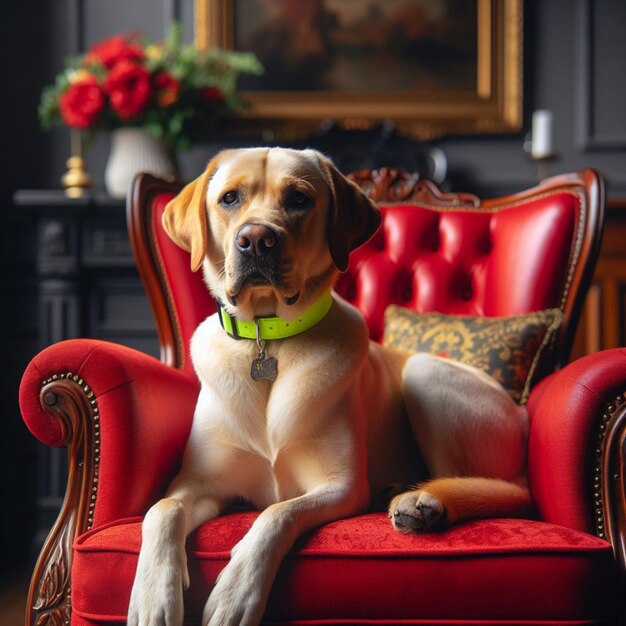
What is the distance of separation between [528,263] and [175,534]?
4.32ft

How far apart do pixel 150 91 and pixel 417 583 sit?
7.91 feet

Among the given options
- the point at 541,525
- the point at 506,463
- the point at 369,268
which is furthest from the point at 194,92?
the point at 541,525

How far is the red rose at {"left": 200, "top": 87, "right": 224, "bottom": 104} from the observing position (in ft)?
10.2

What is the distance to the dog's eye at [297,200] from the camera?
4.98ft

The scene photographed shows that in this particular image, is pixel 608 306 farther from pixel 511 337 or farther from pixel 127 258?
pixel 127 258

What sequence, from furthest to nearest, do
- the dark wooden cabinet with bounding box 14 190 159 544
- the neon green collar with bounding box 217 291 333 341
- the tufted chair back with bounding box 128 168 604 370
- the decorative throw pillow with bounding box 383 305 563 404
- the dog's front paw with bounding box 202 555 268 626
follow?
1. the dark wooden cabinet with bounding box 14 190 159 544
2. the tufted chair back with bounding box 128 168 604 370
3. the decorative throw pillow with bounding box 383 305 563 404
4. the neon green collar with bounding box 217 291 333 341
5. the dog's front paw with bounding box 202 555 268 626

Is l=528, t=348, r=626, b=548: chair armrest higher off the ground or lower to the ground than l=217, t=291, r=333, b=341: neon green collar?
lower

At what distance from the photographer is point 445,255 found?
2359 millimetres

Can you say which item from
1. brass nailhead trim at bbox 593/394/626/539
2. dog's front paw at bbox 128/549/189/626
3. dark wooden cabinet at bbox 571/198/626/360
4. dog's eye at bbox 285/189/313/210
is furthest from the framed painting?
dog's front paw at bbox 128/549/189/626

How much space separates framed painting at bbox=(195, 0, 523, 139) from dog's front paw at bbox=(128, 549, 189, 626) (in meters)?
2.54

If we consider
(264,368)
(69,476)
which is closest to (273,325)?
(264,368)

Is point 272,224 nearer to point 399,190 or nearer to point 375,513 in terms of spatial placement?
point 375,513

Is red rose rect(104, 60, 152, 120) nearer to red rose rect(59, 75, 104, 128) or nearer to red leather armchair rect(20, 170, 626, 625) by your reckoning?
red rose rect(59, 75, 104, 128)

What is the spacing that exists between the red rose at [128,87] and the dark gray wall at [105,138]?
1.74 ft
